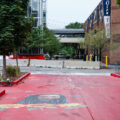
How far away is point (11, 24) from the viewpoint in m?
9.55

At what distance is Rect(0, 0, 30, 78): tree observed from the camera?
9.30 m

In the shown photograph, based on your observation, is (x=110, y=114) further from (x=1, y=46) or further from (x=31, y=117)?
(x=1, y=46)

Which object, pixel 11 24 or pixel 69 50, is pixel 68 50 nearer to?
pixel 69 50

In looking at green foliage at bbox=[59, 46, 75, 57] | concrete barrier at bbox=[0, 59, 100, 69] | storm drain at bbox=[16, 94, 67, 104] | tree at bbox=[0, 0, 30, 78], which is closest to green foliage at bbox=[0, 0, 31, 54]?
tree at bbox=[0, 0, 30, 78]

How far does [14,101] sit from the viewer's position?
242 inches

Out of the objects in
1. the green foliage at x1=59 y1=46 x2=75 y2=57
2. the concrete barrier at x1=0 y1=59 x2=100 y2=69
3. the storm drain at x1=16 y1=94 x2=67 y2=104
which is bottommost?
the storm drain at x1=16 y1=94 x2=67 y2=104

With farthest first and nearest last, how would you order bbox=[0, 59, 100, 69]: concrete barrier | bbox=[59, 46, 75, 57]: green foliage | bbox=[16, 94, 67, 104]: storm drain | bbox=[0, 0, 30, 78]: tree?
bbox=[59, 46, 75, 57]: green foliage → bbox=[0, 59, 100, 69]: concrete barrier → bbox=[0, 0, 30, 78]: tree → bbox=[16, 94, 67, 104]: storm drain

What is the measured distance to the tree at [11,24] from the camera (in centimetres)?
930

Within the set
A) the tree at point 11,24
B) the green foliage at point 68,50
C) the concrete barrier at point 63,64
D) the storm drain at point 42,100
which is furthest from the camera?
the green foliage at point 68,50

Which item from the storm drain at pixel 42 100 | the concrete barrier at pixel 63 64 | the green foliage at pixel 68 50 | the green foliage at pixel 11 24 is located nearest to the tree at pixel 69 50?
the green foliage at pixel 68 50

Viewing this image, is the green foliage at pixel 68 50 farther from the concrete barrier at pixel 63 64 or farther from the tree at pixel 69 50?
the concrete barrier at pixel 63 64

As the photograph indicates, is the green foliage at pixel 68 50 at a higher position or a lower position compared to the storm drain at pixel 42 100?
higher

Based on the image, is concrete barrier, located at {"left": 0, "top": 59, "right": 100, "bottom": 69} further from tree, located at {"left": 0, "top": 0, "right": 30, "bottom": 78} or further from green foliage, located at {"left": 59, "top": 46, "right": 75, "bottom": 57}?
green foliage, located at {"left": 59, "top": 46, "right": 75, "bottom": 57}

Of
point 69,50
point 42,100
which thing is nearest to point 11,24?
point 42,100
